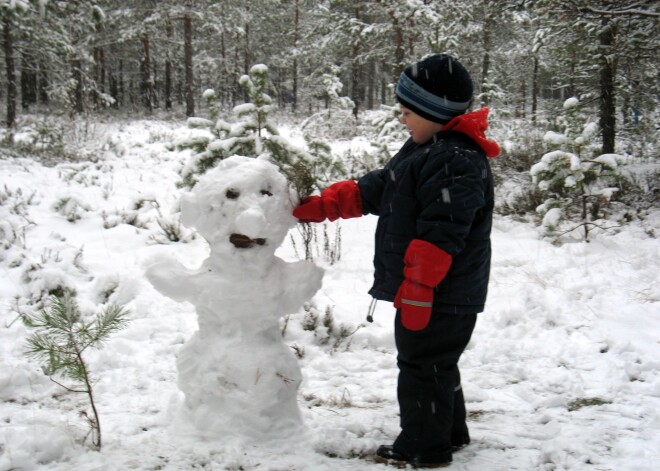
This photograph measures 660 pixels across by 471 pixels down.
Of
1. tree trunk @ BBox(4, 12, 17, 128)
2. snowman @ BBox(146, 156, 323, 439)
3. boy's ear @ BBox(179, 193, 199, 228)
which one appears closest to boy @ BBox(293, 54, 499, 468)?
snowman @ BBox(146, 156, 323, 439)

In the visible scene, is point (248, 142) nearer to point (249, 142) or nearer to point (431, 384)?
point (249, 142)

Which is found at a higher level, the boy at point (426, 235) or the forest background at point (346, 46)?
the forest background at point (346, 46)

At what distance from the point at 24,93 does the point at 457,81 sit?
80.6 ft

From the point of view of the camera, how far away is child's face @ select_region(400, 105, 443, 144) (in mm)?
2238

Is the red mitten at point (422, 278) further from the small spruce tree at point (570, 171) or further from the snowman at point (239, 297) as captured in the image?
the small spruce tree at point (570, 171)

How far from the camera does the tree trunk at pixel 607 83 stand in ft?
23.2

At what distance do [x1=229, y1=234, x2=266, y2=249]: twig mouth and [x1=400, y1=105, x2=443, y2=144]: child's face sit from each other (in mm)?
861

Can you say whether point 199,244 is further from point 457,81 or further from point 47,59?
point 47,59

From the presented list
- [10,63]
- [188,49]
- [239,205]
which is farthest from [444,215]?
[188,49]

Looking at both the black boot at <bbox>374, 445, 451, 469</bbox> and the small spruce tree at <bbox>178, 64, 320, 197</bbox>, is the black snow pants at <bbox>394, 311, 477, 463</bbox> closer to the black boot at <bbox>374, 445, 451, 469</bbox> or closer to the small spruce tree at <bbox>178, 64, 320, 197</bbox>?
the black boot at <bbox>374, 445, 451, 469</bbox>

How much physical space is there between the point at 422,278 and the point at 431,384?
0.55m

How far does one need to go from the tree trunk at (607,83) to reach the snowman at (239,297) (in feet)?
21.1

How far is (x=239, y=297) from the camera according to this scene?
7.62 ft

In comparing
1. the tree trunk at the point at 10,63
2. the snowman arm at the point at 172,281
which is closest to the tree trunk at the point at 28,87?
the tree trunk at the point at 10,63
